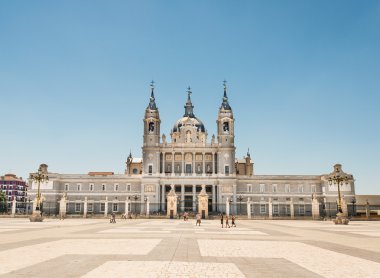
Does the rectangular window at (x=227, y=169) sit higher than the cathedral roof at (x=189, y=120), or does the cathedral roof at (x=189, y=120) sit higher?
the cathedral roof at (x=189, y=120)

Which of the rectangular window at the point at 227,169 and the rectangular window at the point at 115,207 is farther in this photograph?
the rectangular window at the point at 227,169

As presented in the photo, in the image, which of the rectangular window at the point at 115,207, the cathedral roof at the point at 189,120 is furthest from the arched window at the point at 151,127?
the rectangular window at the point at 115,207

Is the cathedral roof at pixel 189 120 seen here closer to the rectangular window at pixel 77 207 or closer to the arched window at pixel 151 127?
the arched window at pixel 151 127

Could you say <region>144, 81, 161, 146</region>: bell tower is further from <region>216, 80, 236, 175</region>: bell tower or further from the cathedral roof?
<region>216, 80, 236, 175</region>: bell tower

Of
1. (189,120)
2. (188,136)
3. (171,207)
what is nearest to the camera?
(171,207)

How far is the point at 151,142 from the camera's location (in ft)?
316

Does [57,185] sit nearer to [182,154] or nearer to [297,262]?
[182,154]

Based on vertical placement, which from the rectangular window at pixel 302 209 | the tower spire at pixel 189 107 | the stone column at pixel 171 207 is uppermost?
the tower spire at pixel 189 107

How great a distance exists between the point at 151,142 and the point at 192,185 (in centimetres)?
1547

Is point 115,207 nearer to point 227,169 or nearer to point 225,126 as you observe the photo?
point 227,169

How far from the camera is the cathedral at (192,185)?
91500 millimetres

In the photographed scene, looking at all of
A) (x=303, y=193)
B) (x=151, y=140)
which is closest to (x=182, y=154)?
(x=151, y=140)

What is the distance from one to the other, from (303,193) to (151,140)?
40908mm

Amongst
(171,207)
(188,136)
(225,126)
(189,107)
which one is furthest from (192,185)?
(189,107)
